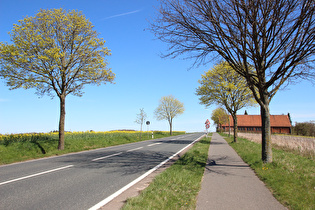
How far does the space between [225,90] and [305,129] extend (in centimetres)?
4786

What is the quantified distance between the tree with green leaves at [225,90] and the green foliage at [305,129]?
42993 millimetres

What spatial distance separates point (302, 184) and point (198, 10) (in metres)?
6.37

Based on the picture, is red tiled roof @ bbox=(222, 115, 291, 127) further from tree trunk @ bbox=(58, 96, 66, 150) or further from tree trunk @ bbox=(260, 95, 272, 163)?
tree trunk @ bbox=(58, 96, 66, 150)

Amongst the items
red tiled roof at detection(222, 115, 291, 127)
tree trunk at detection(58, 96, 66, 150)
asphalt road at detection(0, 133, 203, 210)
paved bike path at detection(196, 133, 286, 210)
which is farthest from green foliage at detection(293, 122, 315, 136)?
asphalt road at detection(0, 133, 203, 210)

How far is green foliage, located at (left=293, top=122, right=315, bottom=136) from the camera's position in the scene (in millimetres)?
52594

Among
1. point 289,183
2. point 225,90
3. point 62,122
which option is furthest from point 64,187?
point 225,90

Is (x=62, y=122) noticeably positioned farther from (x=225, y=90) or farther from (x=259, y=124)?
(x=259, y=124)

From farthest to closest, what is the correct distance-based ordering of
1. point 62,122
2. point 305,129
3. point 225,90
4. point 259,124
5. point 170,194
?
point 259,124 → point 305,129 → point 225,90 → point 62,122 → point 170,194

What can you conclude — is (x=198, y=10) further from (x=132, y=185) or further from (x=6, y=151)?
(x=6, y=151)

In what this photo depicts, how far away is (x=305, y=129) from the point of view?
54281 millimetres

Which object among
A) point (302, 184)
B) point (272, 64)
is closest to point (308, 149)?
point (272, 64)

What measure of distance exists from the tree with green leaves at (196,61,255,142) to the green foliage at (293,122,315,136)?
141ft

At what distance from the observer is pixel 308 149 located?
484 inches

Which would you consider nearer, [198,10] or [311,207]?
[311,207]
